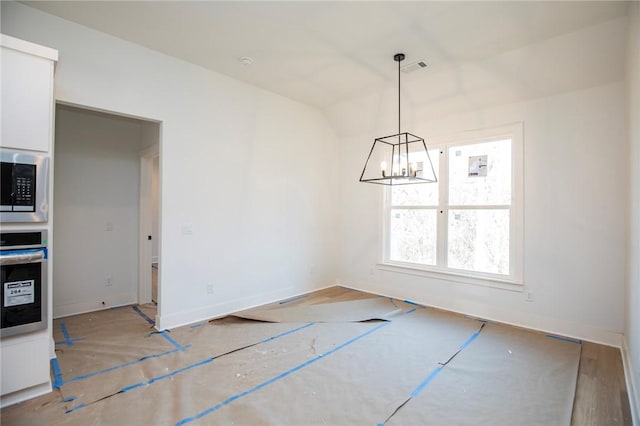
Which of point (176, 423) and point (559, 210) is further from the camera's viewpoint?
point (559, 210)

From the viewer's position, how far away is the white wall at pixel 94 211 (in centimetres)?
398

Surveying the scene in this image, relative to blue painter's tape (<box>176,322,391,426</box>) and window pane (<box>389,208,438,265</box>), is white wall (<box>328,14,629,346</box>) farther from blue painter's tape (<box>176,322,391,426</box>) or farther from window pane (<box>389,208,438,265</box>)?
blue painter's tape (<box>176,322,391,426</box>)

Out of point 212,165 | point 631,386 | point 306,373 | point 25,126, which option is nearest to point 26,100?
point 25,126

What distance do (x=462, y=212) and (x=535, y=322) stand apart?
156 cm

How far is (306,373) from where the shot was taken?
2.62 m

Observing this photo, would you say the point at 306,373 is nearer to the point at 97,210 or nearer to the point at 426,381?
the point at 426,381

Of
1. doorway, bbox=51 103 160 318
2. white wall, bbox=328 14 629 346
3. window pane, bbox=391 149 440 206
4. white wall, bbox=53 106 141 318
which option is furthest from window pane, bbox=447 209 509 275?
white wall, bbox=53 106 141 318

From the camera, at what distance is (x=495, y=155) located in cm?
406

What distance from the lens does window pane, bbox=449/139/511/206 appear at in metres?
3.99

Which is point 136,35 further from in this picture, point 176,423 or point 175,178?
point 176,423

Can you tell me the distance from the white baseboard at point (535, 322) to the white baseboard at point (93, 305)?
418 cm

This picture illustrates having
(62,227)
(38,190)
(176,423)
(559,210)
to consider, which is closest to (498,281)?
(559,210)

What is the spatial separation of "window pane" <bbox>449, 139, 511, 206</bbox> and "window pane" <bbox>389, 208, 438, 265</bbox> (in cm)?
48

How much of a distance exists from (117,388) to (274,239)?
2666 mm
